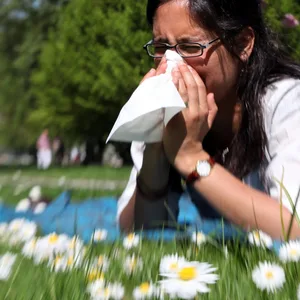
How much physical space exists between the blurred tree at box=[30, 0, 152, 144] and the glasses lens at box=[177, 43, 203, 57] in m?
6.04

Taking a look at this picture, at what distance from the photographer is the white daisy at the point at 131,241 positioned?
164cm

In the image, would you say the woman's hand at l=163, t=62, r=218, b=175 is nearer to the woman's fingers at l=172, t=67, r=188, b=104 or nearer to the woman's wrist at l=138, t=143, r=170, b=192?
the woman's fingers at l=172, t=67, r=188, b=104

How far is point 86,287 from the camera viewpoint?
3.97ft

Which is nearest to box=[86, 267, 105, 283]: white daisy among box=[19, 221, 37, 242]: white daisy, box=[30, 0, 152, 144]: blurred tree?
box=[19, 221, 37, 242]: white daisy

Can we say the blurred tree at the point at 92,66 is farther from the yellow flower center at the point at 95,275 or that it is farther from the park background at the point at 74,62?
the yellow flower center at the point at 95,275

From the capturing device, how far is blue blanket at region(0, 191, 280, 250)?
180cm

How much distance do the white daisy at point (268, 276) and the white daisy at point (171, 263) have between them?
0.16 metres

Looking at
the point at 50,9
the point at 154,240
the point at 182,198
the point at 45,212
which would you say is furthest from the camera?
the point at 50,9

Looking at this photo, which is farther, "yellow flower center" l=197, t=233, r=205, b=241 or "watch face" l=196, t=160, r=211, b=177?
"watch face" l=196, t=160, r=211, b=177

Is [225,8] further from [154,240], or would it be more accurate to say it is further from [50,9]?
[50,9]

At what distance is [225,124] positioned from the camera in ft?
8.43

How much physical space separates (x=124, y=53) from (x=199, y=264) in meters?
10.1

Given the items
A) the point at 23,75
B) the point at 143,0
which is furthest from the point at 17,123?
the point at 143,0

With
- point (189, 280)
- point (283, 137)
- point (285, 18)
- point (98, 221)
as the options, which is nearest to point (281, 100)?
point (283, 137)
